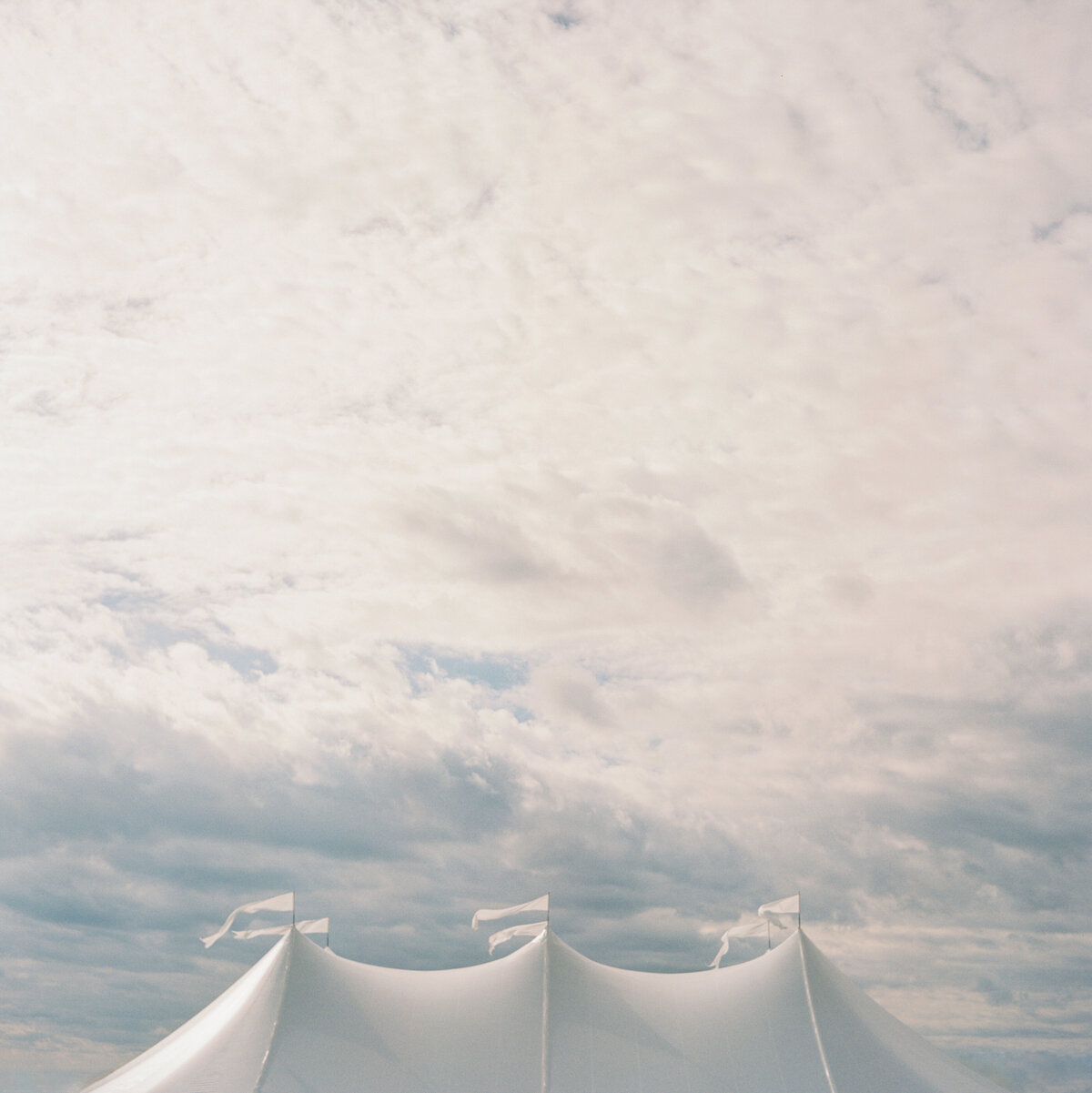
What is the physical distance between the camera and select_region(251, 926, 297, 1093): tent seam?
1102 inches

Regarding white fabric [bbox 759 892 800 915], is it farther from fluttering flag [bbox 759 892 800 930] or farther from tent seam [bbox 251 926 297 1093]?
tent seam [bbox 251 926 297 1093]

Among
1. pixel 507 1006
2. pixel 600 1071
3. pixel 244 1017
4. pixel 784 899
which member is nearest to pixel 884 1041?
pixel 784 899

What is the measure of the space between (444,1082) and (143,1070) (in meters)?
7.88

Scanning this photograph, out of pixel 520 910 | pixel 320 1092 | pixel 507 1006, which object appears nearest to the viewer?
pixel 320 1092

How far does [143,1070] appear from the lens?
29328mm

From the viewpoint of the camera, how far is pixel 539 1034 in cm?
2980

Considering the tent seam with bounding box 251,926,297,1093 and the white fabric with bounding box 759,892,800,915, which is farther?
the white fabric with bounding box 759,892,800,915

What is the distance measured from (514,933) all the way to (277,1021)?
285 inches

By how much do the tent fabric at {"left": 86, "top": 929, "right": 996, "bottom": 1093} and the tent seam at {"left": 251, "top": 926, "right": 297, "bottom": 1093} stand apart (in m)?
0.03

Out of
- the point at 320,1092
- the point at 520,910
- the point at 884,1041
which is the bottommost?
the point at 320,1092

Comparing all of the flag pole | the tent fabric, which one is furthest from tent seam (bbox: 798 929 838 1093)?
the flag pole

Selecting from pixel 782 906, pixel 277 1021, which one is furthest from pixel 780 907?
pixel 277 1021

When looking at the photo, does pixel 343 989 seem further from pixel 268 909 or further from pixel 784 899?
pixel 784 899

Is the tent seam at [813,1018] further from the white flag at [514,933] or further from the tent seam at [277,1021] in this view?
the tent seam at [277,1021]
